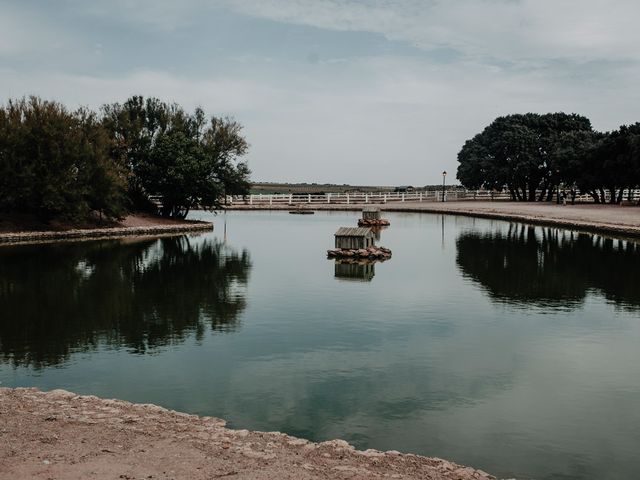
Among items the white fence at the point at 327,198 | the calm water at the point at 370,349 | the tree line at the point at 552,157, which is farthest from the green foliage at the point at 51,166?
the tree line at the point at 552,157

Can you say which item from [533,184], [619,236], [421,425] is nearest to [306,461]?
[421,425]

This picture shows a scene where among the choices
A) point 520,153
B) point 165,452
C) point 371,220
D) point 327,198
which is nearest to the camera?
point 165,452

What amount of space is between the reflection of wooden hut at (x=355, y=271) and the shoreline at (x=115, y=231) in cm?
2082

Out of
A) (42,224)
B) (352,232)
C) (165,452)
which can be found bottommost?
(165,452)

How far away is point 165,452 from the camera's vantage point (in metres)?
7.21

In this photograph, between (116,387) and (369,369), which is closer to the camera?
(116,387)

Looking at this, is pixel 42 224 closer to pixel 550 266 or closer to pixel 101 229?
pixel 101 229

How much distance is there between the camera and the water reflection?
64.8 ft

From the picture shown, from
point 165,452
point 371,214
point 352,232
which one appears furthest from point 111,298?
point 371,214

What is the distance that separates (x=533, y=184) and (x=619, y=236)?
46.3m

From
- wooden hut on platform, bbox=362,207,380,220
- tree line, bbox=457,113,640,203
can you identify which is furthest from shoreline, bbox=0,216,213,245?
Answer: tree line, bbox=457,113,640,203

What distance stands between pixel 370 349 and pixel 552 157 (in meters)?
70.4

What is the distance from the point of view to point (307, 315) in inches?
647

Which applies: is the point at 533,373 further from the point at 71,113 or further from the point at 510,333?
the point at 71,113
